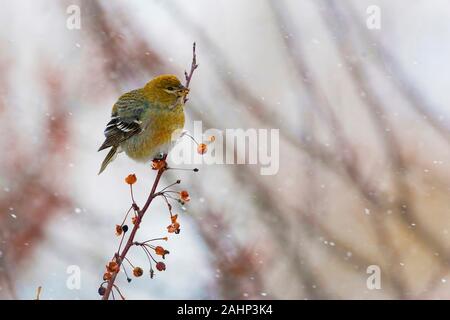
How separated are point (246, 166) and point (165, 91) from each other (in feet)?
8.95

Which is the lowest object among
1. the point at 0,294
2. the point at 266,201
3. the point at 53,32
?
the point at 0,294

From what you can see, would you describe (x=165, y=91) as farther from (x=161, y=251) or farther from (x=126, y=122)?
(x=161, y=251)

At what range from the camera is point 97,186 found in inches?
220

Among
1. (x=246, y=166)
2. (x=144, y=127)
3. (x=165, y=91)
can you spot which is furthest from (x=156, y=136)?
(x=246, y=166)

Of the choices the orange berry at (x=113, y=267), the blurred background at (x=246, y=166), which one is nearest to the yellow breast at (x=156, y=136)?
the orange berry at (x=113, y=267)

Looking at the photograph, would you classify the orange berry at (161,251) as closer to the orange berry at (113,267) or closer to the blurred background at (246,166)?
the orange berry at (113,267)

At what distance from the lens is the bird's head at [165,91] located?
255 centimetres

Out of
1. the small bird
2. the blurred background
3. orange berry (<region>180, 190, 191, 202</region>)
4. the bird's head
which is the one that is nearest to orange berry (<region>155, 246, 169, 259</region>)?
orange berry (<region>180, 190, 191, 202</region>)

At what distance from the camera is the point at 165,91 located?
260 cm

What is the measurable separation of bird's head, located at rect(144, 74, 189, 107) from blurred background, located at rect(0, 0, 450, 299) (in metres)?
2.16

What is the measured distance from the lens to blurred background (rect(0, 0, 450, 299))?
16.1ft

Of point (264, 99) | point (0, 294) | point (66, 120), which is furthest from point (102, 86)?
point (0, 294)
